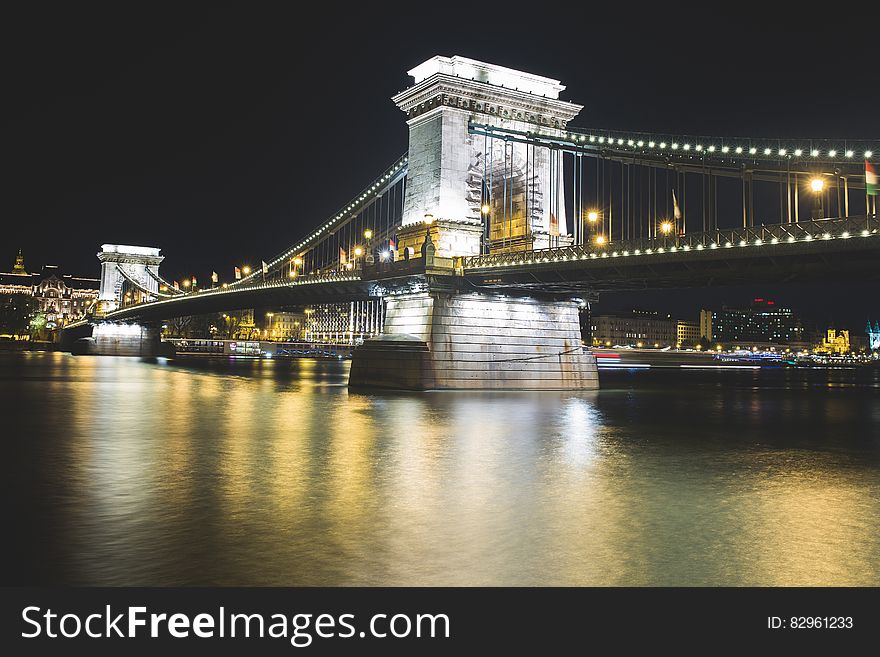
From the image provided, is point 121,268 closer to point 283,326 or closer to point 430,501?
point 283,326

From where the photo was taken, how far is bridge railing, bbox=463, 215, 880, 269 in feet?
86.0

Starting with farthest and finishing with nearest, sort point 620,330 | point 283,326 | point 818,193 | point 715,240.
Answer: point 620,330
point 283,326
point 715,240
point 818,193

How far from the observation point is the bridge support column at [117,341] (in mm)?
112562

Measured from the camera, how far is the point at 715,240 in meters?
32.1

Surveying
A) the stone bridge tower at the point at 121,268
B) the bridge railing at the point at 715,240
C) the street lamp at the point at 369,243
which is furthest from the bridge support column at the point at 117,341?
the bridge railing at the point at 715,240

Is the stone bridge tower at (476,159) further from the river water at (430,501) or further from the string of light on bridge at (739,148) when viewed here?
the river water at (430,501)

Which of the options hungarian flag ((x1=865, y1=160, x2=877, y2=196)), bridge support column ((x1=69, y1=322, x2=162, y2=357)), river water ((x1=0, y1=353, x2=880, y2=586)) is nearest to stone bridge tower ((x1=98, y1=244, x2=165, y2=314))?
bridge support column ((x1=69, y1=322, x2=162, y2=357))

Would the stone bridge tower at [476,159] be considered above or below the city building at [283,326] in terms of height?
above

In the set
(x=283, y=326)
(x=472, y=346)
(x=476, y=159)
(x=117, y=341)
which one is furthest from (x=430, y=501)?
(x=283, y=326)

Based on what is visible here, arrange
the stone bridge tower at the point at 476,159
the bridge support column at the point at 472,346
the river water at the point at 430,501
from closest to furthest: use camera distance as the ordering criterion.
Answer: the river water at the point at 430,501, the bridge support column at the point at 472,346, the stone bridge tower at the point at 476,159

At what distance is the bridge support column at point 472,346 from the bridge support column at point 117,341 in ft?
261

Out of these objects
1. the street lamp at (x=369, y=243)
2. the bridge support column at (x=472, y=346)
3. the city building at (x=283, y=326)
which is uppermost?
the street lamp at (x=369, y=243)

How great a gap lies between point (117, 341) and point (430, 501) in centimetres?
11130

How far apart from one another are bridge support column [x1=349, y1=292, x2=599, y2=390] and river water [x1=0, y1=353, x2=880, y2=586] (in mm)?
12632
